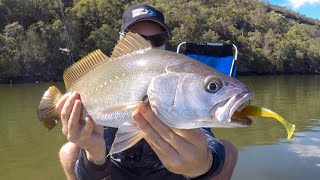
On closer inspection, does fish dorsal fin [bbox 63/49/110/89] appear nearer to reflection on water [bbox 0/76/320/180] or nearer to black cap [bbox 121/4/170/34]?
black cap [bbox 121/4/170/34]

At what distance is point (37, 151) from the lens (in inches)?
450

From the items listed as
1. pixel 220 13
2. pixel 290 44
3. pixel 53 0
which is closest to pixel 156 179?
pixel 53 0

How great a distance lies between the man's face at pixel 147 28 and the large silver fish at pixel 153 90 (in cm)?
133

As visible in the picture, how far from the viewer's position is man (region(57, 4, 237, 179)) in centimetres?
236


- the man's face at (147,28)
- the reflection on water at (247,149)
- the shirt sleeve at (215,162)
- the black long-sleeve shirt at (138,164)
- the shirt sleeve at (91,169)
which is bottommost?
the reflection on water at (247,149)

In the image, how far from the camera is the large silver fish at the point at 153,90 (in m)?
2.00

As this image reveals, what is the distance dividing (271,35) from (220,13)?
1201 centimetres

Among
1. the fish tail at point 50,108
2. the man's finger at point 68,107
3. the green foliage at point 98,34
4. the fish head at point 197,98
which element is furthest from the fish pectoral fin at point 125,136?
the green foliage at point 98,34

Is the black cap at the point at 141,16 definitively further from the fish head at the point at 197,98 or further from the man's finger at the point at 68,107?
the fish head at the point at 197,98

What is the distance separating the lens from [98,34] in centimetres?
5778

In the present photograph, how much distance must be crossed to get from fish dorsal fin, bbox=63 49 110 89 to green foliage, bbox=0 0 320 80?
34423 mm

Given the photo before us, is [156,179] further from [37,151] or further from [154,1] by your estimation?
[154,1]

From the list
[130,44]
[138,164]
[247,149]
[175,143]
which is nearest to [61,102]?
[130,44]

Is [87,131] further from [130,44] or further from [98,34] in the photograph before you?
[98,34]
